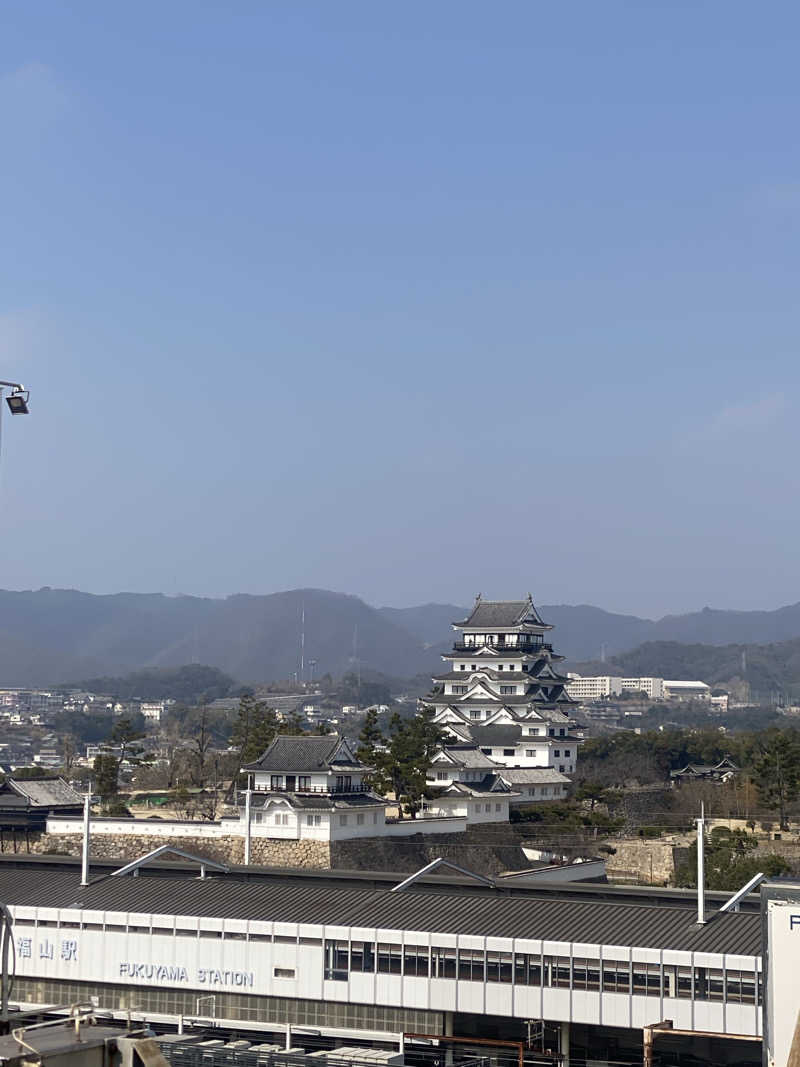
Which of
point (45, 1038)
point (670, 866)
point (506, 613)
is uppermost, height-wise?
point (506, 613)

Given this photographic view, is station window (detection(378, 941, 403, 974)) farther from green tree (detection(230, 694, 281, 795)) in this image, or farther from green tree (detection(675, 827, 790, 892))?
green tree (detection(230, 694, 281, 795))

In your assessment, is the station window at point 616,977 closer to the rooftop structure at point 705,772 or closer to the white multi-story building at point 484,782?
the white multi-story building at point 484,782

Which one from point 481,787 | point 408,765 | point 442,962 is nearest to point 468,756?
point 481,787

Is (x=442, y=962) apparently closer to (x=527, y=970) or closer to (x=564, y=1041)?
(x=527, y=970)

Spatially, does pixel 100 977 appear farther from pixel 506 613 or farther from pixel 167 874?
pixel 506 613

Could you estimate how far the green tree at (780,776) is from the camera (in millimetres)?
62094

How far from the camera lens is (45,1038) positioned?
11523mm

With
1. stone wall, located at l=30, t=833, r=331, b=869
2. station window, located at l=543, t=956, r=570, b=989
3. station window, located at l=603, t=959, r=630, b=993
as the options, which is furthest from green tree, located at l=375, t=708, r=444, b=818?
station window, located at l=603, t=959, r=630, b=993

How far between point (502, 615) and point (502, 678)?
429 centimetres

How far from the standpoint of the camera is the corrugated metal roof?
25.1m

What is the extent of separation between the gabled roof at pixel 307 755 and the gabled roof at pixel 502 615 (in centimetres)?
2318

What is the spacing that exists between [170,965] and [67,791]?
32346mm

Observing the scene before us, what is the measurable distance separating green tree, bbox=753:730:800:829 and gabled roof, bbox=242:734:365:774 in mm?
18483

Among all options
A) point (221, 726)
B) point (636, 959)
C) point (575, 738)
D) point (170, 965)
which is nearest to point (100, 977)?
point (170, 965)
